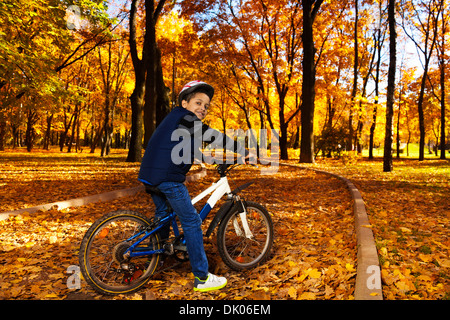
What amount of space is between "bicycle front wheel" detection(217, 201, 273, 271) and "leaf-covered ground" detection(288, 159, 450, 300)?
4.68ft

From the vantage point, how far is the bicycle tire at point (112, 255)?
307 cm

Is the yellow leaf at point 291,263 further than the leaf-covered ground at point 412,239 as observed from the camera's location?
Yes

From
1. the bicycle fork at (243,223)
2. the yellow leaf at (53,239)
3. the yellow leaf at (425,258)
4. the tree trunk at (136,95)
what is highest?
the tree trunk at (136,95)

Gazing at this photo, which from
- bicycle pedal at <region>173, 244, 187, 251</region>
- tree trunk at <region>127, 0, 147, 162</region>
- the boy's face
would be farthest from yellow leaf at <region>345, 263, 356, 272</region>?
tree trunk at <region>127, 0, 147, 162</region>

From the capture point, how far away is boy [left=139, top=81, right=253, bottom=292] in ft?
10.2

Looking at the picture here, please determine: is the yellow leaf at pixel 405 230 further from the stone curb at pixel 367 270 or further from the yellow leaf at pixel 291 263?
the yellow leaf at pixel 291 263

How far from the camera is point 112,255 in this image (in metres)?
3.25

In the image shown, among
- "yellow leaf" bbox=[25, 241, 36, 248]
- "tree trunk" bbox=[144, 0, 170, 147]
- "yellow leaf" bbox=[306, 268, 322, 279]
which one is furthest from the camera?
"tree trunk" bbox=[144, 0, 170, 147]

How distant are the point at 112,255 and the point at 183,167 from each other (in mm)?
1217

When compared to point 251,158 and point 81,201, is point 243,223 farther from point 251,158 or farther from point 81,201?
point 81,201

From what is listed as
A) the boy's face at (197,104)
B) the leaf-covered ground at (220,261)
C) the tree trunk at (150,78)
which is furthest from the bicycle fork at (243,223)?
the tree trunk at (150,78)

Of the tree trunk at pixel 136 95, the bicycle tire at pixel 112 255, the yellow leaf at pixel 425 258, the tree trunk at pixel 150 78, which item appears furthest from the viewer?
the tree trunk at pixel 136 95

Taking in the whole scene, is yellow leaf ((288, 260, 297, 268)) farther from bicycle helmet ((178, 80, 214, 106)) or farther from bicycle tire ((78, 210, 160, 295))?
bicycle helmet ((178, 80, 214, 106))

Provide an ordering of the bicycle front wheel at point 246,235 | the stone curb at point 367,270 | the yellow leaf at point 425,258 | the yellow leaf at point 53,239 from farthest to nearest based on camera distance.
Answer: the yellow leaf at point 53,239 < the yellow leaf at point 425,258 < the bicycle front wheel at point 246,235 < the stone curb at point 367,270
